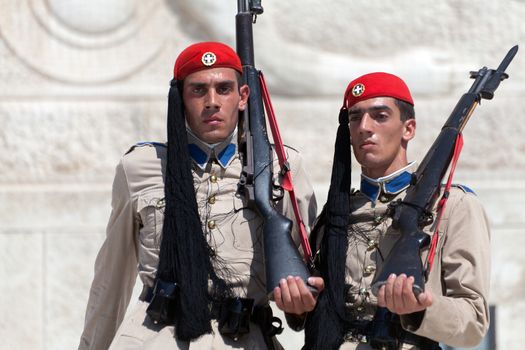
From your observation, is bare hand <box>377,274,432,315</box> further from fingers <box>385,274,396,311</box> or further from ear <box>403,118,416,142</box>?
ear <box>403,118,416,142</box>

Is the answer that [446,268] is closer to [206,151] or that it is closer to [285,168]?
[285,168]

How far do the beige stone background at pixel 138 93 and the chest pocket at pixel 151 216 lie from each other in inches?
83.6

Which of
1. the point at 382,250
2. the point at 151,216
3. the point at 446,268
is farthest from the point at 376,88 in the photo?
the point at 151,216

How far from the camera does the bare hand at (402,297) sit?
4043 millimetres

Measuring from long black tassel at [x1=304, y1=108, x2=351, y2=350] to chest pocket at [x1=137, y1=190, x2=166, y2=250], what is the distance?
560 millimetres

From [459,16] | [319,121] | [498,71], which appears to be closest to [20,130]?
[319,121]

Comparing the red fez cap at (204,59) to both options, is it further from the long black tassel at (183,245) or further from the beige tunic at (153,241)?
the beige tunic at (153,241)

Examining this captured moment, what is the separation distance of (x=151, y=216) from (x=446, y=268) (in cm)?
103

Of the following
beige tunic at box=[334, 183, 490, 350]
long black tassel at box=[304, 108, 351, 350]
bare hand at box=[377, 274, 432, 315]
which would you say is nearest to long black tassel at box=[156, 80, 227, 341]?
long black tassel at box=[304, 108, 351, 350]

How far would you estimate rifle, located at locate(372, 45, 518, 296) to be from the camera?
4148 mm

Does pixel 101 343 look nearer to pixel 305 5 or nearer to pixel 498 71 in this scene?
pixel 498 71

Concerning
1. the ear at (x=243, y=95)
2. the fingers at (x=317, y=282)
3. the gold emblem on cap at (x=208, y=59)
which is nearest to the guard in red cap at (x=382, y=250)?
the fingers at (x=317, y=282)

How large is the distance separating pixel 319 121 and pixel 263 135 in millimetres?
2229

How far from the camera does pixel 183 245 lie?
4566mm
